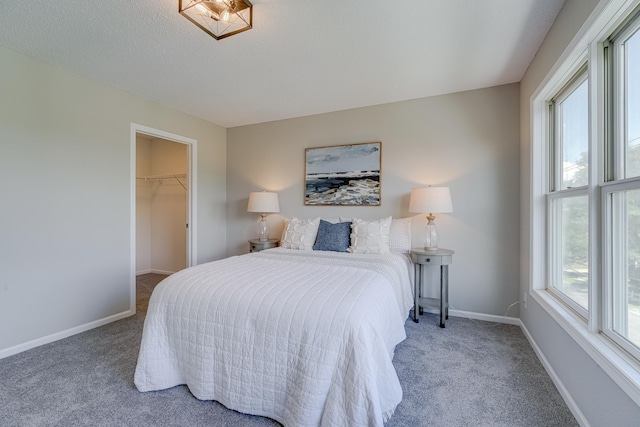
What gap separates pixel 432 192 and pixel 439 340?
54.1 inches

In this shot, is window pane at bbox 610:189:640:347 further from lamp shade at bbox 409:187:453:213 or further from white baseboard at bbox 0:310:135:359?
white baseboard at bbox 0:310:135:359

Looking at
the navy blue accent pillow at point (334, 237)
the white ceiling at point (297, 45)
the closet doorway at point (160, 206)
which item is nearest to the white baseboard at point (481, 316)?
the navy blue accent pillow at point (334, 237)

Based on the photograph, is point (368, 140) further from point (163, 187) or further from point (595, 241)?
point (163, 187)

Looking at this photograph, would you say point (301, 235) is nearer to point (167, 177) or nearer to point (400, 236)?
point (400, 236)

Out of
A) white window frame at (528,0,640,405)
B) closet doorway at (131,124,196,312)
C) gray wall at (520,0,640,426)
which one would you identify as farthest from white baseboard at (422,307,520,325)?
closet doorway at (131,124,196,312)

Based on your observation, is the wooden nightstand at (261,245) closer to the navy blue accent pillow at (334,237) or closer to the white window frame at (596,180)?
the navy blue accent pillow at (334,237)

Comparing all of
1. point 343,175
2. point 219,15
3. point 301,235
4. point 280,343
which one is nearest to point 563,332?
point 280,343

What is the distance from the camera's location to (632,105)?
1.29 metres

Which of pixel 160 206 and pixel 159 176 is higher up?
pixel 159 176

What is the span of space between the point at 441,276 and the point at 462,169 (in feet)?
3.88

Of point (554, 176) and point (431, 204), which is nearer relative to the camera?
point (554, 176)

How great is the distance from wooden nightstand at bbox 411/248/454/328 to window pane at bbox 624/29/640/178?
5.12 feet

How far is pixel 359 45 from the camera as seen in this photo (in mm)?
2186

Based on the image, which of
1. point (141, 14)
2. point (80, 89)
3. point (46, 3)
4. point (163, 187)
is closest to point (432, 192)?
point (141, 14)
